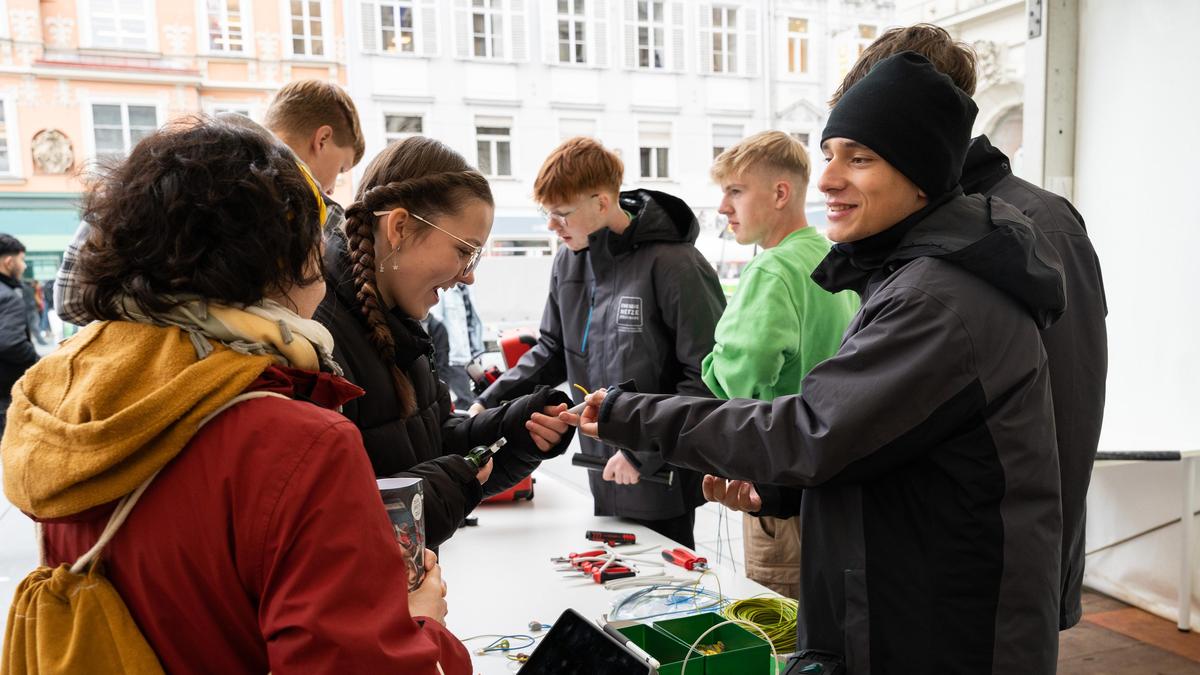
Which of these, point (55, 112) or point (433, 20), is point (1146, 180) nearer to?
point (433, 20)

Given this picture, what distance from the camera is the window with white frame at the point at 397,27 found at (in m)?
5.83

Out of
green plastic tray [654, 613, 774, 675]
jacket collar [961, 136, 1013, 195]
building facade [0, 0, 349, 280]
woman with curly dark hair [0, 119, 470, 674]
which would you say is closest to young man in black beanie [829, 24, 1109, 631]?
jacket collar [961, 136, 1013, 195]

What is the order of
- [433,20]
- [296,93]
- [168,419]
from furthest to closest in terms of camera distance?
[433,20] < [296,93] < [168,419]

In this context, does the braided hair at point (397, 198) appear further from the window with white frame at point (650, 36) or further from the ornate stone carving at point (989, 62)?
the window with white frame at point (650, 36)

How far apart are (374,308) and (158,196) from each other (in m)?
0.63

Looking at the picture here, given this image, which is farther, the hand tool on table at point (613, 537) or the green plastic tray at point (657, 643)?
the hand tool on table at point (613, 537)

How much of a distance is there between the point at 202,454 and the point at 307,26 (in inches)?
214

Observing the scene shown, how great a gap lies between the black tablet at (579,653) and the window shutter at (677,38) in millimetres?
5816

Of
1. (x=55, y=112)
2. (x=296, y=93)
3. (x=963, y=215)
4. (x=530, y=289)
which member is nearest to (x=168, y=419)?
(x=963, y=215)

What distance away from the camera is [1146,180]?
10.7 ft

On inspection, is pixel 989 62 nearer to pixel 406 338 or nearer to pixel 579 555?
pixel 579 555

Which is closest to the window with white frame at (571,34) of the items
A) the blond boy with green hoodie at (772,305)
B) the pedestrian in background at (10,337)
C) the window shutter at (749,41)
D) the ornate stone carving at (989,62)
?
the window shutter at (749,41)

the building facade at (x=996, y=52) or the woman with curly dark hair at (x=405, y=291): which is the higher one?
the building facade at (x=996, y=52)

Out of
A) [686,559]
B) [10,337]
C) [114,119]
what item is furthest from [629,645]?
[114,119]
